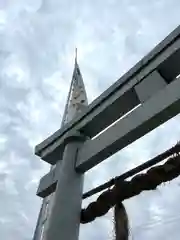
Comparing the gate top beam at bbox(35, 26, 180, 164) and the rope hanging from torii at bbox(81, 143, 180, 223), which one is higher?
the gate top beam at bbox(35, 26, 180, 164)

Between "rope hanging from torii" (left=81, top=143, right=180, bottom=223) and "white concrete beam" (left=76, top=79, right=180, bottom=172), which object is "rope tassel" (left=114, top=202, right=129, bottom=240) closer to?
"rope hanging from torii" (left=81, top=143, right=180, bottom=223)

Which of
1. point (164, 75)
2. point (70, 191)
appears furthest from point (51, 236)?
point (164, 75)

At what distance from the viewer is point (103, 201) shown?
1506 mm

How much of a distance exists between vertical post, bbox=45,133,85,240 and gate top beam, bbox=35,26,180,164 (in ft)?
0.45

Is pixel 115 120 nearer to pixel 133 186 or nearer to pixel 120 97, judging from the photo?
pixel 120 97

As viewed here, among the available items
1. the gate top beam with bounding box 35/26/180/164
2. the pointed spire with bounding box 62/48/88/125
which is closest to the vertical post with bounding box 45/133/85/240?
the gate top beam with bounding box 35/26/180/164

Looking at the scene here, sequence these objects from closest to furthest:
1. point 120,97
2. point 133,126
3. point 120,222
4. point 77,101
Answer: point 120,222
point 133,126
point 120,97
point 77,101

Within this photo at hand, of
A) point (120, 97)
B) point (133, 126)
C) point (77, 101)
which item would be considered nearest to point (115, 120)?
point (120, 97)

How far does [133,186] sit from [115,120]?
46 cm

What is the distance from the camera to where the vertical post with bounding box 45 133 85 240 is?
4.88 feet

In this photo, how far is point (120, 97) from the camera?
1.69 meters

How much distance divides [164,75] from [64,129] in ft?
2.14

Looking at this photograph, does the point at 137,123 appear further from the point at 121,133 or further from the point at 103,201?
the point at 103,201

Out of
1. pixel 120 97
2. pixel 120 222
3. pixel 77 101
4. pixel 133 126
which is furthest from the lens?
pixel 77 101
